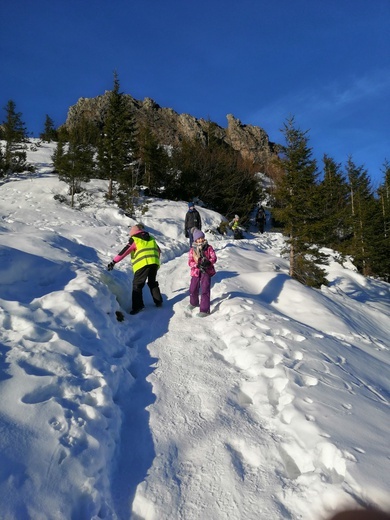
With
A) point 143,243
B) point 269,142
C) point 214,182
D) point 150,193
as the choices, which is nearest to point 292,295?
point 143,243

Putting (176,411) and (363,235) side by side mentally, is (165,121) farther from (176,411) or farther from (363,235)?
(176,411)

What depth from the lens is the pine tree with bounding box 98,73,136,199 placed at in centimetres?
2153

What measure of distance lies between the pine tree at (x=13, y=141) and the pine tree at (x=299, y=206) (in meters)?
22.7

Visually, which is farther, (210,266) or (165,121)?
(165,121)

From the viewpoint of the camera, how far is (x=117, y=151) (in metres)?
22.5

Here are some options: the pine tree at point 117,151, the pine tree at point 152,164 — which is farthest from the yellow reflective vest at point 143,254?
the pine tree at point 152,164

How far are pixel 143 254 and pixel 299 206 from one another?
7169 mm

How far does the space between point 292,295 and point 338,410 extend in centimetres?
536

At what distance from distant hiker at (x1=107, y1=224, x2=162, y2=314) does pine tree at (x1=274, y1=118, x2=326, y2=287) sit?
6.64 m

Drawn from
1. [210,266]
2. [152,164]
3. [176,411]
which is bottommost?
[176,411]

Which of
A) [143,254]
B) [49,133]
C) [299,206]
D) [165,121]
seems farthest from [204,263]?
[165,121]

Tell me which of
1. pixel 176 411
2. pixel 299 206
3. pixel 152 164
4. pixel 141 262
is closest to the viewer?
pixel 176 411

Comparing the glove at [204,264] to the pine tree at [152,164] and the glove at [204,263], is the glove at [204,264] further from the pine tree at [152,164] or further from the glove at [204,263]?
the pine tree at [152,164]

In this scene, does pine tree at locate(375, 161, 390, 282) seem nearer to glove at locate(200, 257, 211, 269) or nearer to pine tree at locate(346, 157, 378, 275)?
pine tree at locate(346, 157, 378, 275)
